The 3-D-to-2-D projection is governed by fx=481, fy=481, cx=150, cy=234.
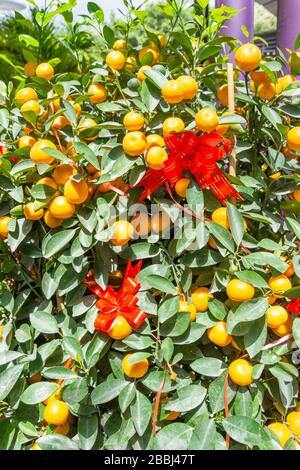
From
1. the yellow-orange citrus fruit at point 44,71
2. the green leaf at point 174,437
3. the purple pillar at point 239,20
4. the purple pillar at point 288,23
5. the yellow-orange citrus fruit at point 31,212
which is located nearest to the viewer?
the green leaf at point 174,437

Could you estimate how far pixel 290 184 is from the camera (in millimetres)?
858

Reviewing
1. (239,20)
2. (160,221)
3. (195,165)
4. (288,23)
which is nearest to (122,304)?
(160,221)

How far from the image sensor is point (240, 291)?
28.7 inches

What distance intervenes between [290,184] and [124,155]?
30 cm

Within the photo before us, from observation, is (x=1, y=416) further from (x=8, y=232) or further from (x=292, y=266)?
(x=292, y=266)

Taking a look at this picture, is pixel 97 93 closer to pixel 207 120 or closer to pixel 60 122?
pixel 60 122

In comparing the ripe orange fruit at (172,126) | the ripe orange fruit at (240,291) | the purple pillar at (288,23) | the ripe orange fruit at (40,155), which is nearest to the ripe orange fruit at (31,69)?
the ripe orange fruit at (40,155)

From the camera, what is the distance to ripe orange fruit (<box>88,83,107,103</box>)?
93 cm

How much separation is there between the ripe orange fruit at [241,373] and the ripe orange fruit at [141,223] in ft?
0.84

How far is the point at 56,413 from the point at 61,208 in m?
0.33

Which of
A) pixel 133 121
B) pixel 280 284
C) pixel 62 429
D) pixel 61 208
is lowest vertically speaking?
pixel 62 429

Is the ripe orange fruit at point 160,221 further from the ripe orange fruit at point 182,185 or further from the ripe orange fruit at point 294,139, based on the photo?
the ripe orange fruit at point 294,139

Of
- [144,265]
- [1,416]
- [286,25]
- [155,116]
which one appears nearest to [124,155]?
[155,116]

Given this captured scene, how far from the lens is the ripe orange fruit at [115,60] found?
0.89 m
